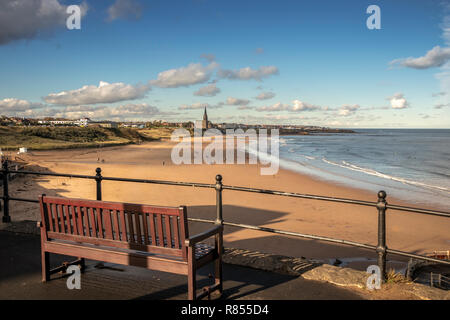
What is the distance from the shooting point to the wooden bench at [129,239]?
10.2ft

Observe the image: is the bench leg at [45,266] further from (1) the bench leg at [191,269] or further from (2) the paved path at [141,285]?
(1) the bench leg at [191,269]

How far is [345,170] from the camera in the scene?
2653cm

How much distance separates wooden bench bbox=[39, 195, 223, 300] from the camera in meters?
3.12

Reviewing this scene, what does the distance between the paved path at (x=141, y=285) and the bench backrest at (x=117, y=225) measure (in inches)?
20.5

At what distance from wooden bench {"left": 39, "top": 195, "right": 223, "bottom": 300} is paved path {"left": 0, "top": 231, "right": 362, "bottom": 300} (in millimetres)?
245

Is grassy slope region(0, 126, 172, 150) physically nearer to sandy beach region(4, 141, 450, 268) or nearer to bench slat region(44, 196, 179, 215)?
sandy beach region(4, 141, 450, 268)

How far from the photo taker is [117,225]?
338 cm

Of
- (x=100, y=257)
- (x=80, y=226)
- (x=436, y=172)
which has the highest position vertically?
(x=80, y=226)

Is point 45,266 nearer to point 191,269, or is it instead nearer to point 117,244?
point 117,244

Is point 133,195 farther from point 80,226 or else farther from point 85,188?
point 80,226

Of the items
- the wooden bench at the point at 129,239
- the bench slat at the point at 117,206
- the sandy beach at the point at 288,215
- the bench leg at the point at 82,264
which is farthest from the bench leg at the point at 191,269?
the sandy beach at the point at 288,215

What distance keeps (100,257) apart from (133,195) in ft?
40.3

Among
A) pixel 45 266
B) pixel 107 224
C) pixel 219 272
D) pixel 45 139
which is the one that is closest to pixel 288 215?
pixel 219 272
